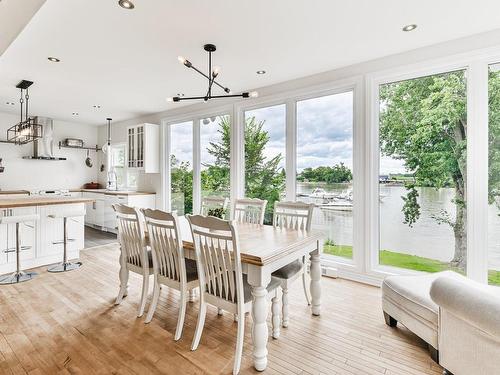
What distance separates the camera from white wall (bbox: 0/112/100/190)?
242 inches

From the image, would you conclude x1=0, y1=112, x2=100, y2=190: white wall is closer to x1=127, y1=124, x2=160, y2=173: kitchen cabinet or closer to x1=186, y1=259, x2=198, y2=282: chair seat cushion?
x1=127, y1=124, x2=160, y2=173: kitchen cabinet

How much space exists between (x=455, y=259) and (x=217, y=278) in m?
2.65

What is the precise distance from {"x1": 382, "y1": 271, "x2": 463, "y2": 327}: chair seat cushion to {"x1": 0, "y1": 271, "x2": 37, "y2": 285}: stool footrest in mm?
4168

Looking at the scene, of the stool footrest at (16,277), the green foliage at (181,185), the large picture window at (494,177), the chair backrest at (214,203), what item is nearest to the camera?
the large picture window at (494,177)

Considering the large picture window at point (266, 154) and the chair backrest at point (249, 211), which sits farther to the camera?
the large picture window at point (266, 154)

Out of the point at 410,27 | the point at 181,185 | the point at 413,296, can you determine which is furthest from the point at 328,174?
the point at 181,185

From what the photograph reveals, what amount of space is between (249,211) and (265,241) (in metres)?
1.16

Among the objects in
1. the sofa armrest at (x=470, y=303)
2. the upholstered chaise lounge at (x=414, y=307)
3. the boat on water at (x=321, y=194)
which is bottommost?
the upholstered chaise lounge at (x=414, y=307)

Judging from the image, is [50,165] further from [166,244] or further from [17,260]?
[166,244]

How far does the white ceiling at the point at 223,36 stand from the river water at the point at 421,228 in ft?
5.38

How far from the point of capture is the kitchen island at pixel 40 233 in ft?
12.1

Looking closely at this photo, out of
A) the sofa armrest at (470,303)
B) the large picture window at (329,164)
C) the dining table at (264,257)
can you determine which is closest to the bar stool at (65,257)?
the dining table at (264,257)

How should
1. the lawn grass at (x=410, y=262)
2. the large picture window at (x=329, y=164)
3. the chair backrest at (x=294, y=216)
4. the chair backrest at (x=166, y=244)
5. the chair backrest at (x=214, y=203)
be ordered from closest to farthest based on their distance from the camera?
1. the chair backrest at (x=166, y=244)
2. the chair backrest at (x=294, y=216)
3. the lawn grass at (x=410, y=262)
4. the chair backrest at (x=214, y=203)
5. the large picture window at (x=329, y=164)

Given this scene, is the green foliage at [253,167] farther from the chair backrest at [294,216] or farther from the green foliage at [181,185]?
the chair backrest at [294,216]
